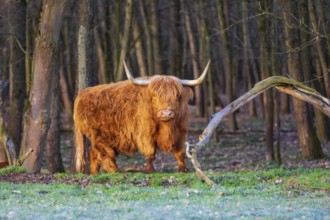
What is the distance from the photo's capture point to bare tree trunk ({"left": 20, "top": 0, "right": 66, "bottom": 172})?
17.9m

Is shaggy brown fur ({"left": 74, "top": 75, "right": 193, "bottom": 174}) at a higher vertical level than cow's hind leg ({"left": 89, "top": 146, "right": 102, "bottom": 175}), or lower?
higher

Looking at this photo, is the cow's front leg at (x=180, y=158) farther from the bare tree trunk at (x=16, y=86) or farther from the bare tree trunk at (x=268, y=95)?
the bare tree trunk at (x=16, y=86)

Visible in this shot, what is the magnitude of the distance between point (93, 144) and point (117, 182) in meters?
3.67

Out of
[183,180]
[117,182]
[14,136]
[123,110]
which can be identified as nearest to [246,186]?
[183,180]

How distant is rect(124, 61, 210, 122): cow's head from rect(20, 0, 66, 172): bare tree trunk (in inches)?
88.9

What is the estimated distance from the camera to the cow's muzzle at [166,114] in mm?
16656

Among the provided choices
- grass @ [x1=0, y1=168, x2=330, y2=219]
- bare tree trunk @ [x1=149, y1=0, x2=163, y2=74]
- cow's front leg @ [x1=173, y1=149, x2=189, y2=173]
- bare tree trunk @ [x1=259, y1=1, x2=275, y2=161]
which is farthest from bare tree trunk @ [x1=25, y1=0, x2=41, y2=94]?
grass @ [x1=0, y1=168, x2=330, y2=219]

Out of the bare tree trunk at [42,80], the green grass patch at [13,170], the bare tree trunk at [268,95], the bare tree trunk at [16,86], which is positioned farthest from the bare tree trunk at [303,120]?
the green grass patch at [13,170]

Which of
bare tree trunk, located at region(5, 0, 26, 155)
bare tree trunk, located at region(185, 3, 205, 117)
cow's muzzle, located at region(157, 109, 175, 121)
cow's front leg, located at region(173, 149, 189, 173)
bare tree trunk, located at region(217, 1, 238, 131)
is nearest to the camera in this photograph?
cow's muzzle, located at region(157, 109, 175, 121)

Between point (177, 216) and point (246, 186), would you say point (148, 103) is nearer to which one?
point (246, 186)

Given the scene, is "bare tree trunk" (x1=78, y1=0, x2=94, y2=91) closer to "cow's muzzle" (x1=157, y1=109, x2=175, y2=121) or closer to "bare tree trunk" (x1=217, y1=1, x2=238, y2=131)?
"cow's muzzle" (x1=157, y1=109, x2=175, y2=121)

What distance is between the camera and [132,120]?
17703 millimetres

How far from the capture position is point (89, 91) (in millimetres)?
18703

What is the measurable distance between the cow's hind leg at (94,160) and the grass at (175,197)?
2.50 metres
